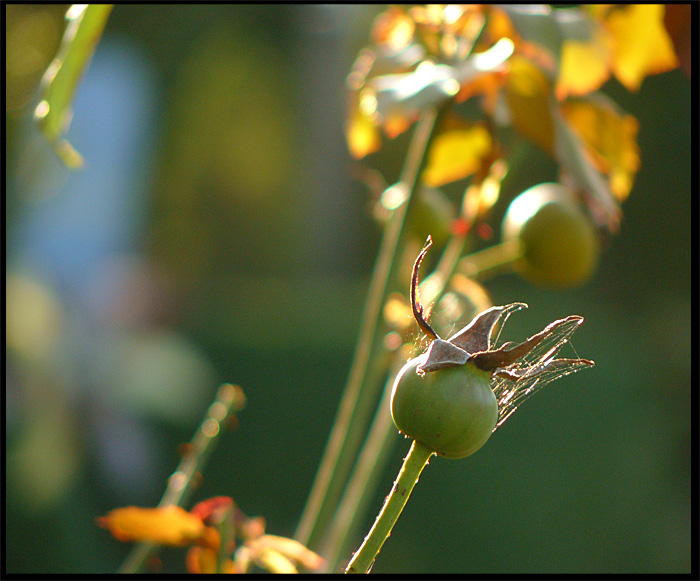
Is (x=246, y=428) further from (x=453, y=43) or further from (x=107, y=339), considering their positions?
(x=453, y=43)

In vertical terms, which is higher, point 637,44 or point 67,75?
point 67,75

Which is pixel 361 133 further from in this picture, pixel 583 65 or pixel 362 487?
pixel 362 487

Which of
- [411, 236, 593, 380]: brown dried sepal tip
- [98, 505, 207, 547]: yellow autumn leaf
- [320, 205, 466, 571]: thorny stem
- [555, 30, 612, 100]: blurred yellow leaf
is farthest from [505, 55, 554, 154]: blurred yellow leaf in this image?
[98, 505, 207, 547]: yellow autumn leaf

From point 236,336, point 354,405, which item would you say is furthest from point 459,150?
point 236,336

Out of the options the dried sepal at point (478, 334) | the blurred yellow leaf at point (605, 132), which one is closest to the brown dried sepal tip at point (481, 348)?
the dried sepal at point (478, 334)

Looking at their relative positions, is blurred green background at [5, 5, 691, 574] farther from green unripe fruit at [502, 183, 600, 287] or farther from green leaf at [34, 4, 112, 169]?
green leaf at [34, 4, 112, 169]

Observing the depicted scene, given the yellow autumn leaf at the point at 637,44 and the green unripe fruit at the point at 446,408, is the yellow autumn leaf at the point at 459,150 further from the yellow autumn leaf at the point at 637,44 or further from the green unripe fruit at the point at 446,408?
the green unripe fruit at the point at 446,408
